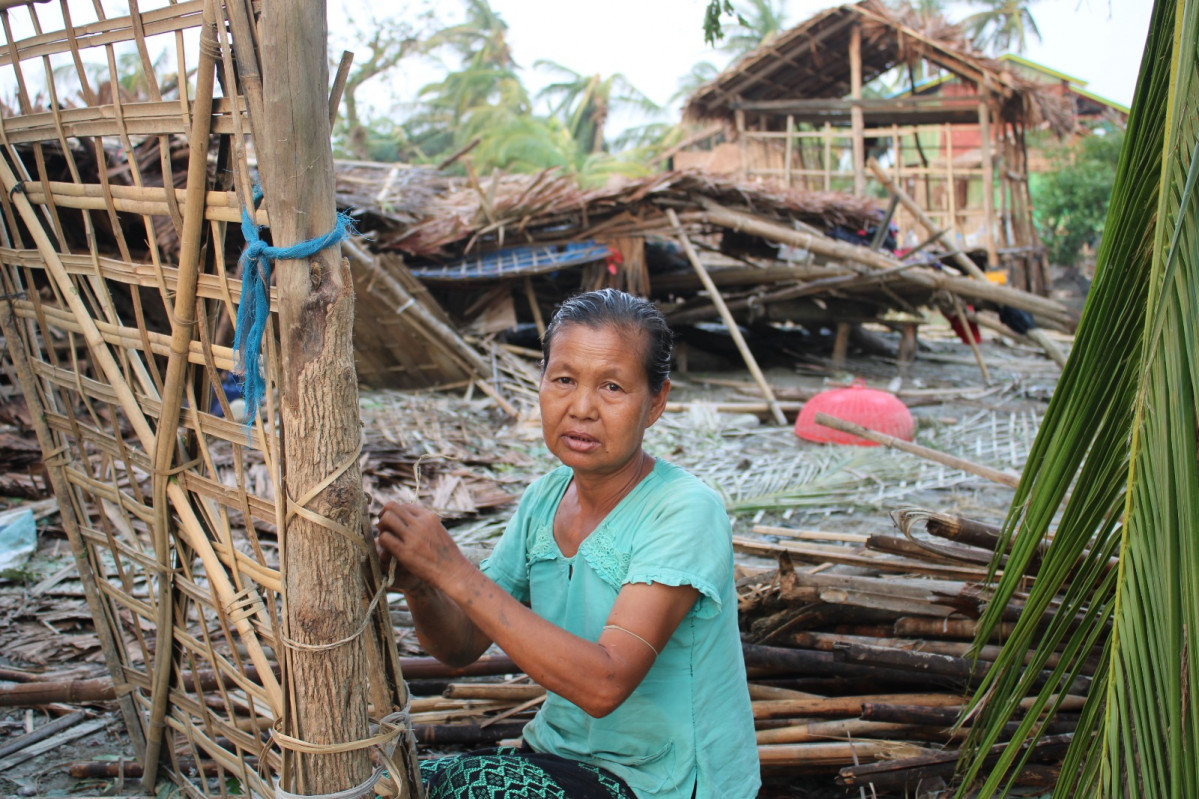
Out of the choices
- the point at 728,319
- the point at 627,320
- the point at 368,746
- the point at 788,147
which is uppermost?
the point at 788,147

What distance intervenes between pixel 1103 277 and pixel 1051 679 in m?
0.59

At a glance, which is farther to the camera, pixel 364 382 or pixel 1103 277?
pixel 364 382

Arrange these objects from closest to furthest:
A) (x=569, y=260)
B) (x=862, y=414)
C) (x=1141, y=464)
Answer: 1. (x=1141, y=464)
2. (x=862, y=414)
3. (x=569, y=260)

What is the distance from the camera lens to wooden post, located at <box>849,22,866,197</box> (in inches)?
516

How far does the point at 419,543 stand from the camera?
142cm

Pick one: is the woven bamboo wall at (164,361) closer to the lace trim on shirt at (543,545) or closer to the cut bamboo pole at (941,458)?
the lace trim on shirt at (543,545)

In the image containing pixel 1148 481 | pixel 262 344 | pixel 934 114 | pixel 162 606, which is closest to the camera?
pixel 1148 481

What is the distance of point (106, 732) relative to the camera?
266 centimetres

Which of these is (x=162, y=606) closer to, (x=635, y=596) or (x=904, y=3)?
(x=635, y=596)

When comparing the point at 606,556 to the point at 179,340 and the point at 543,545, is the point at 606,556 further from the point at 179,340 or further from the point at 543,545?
the point at 179,340

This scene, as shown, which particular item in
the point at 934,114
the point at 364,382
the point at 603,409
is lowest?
the point at 364,382

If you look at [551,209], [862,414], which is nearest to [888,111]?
[551,209]

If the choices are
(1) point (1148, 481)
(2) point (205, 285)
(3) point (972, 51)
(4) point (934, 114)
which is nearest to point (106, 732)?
(2) point (205, 285)

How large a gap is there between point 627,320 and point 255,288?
65cm
